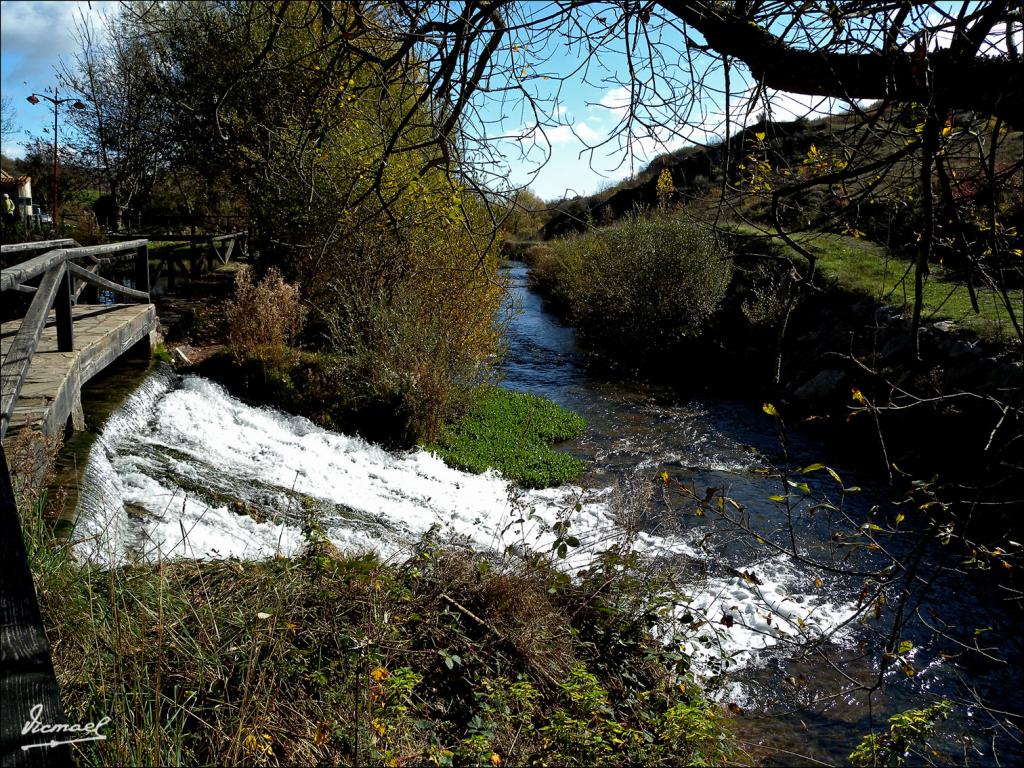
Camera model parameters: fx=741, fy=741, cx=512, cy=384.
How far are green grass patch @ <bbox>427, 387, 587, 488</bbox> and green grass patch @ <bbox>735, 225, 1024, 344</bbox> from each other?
12.2 ft

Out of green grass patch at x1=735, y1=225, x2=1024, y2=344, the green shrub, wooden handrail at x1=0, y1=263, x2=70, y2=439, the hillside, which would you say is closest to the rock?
green grass patch at x1=735, y1=225, x2=1024, y2=344

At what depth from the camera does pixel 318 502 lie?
711 cm

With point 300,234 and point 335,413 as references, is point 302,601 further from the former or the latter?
point 300,234

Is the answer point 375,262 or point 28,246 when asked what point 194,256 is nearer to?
point 375,262

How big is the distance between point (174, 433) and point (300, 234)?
241 inches

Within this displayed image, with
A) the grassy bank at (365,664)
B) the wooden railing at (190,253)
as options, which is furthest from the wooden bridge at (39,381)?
the wooden railing at (190,253)

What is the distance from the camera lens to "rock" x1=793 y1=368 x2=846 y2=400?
12.1 meters

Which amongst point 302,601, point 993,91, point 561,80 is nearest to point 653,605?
point 302,601

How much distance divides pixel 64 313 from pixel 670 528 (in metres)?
6.24

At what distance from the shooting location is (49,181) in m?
28.2

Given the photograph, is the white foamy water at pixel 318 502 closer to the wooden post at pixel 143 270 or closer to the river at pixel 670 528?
the river at pixel 670 528

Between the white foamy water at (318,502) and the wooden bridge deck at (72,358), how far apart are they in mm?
541

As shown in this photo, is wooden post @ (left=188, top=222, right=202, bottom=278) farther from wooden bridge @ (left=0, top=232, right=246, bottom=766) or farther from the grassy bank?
the grassy bank

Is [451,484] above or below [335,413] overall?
below
